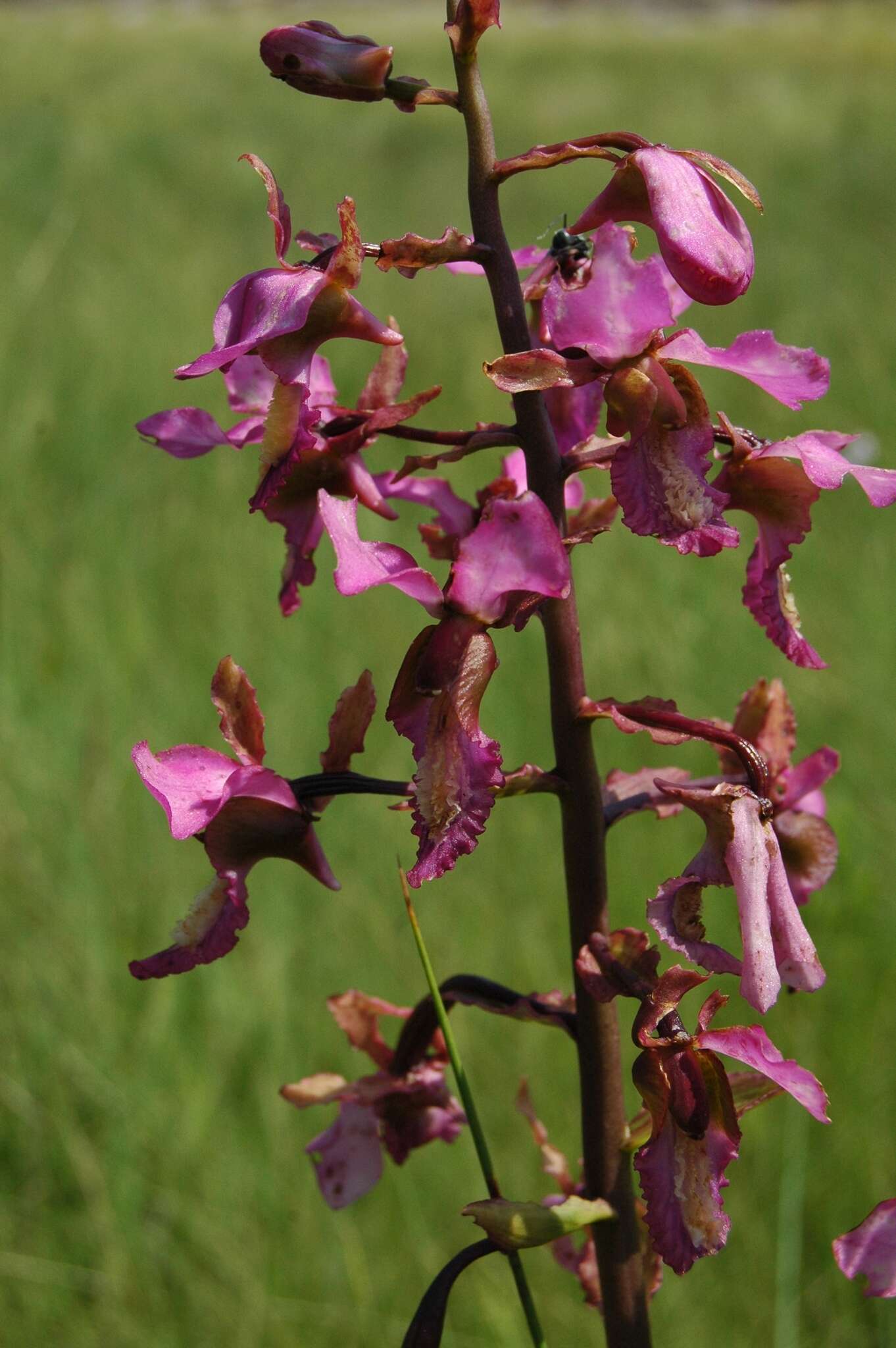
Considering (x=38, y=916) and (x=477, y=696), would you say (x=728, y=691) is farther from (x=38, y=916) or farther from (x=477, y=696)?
(x=477, y=696)

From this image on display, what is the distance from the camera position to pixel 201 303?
5.61 metres

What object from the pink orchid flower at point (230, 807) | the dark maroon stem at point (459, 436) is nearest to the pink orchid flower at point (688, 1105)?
the pink orchid flower at point (230, 807)

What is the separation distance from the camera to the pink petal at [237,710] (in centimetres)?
86

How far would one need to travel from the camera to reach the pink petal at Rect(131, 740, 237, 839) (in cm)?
80

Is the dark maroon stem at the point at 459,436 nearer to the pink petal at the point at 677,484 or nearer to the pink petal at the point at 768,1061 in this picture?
the pink petal at the point at 677,484

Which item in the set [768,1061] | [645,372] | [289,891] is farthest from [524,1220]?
[289,891]

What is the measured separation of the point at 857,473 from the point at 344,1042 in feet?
5.03

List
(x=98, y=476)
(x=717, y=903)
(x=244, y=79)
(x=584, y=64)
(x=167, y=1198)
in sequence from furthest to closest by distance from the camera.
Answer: (x=584, y=64), (x=244, y=79), (x=98, y=476), (x=717, y=903), (x=167, y=1198)

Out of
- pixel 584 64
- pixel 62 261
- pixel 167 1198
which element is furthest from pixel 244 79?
pixel 167 1198

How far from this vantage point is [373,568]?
28.4 inches

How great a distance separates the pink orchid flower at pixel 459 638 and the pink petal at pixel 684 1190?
0.23m

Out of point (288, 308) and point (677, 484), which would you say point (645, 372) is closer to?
point (677, 484)

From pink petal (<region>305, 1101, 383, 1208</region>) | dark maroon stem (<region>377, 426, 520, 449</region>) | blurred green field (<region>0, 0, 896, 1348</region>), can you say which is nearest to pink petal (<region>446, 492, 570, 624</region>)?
dark maroon stem (<region>377, 426, 520, 449</region>)

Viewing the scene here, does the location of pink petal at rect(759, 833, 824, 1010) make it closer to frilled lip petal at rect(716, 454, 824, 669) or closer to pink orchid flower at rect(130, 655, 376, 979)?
frilled lip petal at rect(716, 454, 824, 669)
